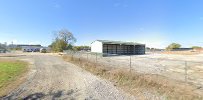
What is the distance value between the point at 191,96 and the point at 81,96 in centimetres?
417

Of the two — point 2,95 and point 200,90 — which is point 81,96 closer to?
point 2,95

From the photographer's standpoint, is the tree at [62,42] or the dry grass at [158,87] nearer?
the dry grass at [158,87]

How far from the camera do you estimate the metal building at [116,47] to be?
113 feet

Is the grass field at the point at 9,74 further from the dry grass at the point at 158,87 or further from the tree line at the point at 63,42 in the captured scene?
the tree line at the point at 63,42

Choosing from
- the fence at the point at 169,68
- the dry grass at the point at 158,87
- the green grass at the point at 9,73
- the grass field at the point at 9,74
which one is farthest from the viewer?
the fence at the point at 169,68

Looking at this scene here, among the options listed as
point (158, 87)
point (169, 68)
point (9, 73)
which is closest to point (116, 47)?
point (169, 68)

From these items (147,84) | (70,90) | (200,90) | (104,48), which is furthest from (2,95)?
(104,48)

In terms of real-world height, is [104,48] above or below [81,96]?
above

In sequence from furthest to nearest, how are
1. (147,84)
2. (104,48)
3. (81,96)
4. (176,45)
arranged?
(176,45) → (104,48) → (147,84) → (81,96)

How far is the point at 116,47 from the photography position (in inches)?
1502

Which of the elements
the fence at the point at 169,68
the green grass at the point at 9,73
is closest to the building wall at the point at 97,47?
the fence at the point at 169,68

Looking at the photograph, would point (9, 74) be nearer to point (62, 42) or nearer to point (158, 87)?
point (158, 87)

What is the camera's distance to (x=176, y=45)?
102 metres

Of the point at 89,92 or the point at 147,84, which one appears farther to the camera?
the point at 147,84
